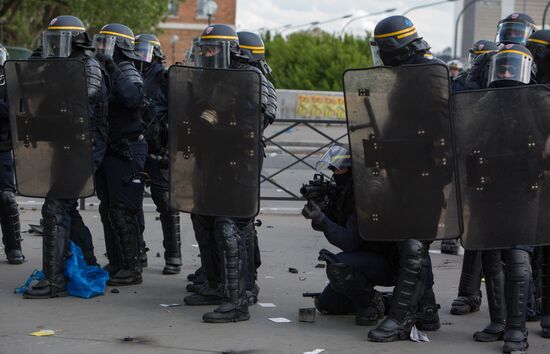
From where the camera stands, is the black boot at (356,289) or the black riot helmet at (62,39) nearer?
the black boot at (356,289)

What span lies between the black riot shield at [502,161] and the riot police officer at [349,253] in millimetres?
796

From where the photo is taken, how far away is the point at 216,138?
630 cm

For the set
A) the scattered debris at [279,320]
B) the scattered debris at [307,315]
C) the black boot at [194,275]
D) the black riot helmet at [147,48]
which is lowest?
the scattered debris at [279,320]

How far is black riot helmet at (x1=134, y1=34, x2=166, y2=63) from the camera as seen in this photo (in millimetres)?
8094

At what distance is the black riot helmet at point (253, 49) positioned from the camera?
7.05 metres

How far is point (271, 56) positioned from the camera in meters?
43.8

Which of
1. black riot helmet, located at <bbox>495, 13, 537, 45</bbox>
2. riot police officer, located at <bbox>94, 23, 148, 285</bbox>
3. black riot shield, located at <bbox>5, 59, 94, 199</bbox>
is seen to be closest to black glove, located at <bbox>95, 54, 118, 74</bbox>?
riot police officer, located at <bbox>94, 23, 148, 285</bbox>

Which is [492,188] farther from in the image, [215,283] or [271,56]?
[271,56]

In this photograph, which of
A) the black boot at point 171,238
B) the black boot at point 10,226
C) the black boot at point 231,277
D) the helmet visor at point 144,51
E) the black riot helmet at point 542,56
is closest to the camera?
the black boot at point 231,277

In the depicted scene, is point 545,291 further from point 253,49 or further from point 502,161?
point 253,49

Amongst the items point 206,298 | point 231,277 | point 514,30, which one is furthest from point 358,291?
point 514,30

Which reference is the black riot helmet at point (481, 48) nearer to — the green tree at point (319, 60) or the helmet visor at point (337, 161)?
the helmet visor at point (337, 161)

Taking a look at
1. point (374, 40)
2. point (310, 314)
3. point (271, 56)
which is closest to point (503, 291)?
point (310, 314)

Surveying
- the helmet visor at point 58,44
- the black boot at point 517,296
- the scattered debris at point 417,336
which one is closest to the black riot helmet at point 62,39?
the helmet visor at point 58,44
